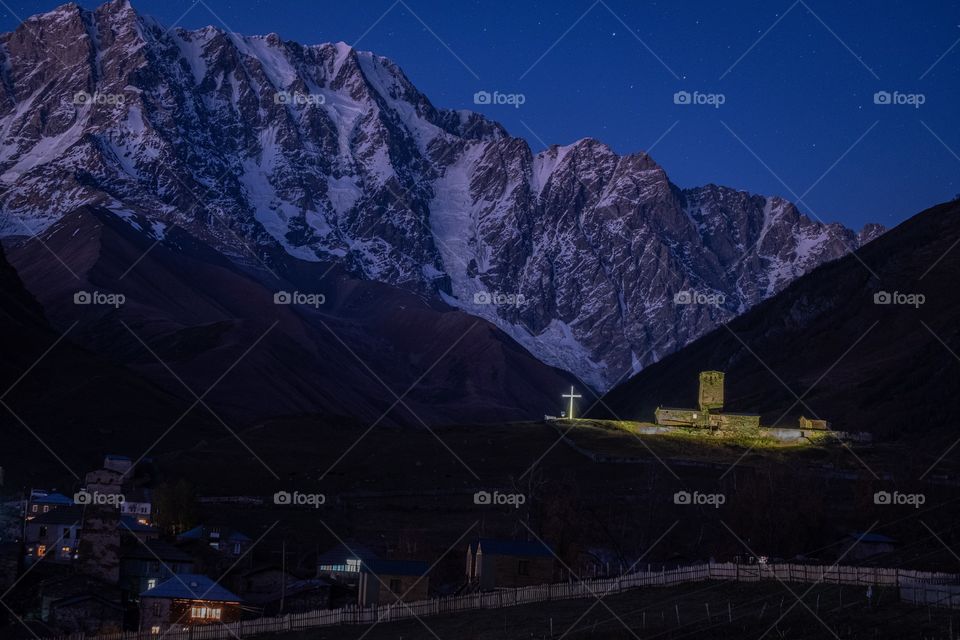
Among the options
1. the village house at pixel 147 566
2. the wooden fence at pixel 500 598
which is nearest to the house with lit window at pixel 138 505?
the village house at pixel 147 566

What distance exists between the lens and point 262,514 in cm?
11750

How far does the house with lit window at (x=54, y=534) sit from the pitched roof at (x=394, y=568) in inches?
906

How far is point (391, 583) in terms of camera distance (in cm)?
7531

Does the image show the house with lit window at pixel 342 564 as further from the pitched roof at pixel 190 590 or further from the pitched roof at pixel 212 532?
the pitched roof at pixel 190 590

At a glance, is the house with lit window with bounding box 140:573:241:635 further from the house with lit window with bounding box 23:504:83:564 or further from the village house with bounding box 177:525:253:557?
the village house with bounding box 177:525:253:557

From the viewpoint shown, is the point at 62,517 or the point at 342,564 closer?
the point at 342,564

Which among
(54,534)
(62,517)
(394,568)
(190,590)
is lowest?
(190,590)

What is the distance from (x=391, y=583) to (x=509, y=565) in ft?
22.2

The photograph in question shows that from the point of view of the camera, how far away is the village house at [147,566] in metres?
82.7

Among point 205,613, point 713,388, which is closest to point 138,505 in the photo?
point 205,613

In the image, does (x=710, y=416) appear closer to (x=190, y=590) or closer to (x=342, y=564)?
(x=342, y=564)

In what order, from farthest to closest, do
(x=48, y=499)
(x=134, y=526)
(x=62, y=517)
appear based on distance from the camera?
1. (x=48, y=499)
2. (x=134, y=526)
3. (x=62, y=517)

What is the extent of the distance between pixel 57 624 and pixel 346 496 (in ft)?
171

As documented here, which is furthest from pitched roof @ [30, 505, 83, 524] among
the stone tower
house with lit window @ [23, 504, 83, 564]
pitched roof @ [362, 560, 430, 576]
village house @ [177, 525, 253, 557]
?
the stone tower
